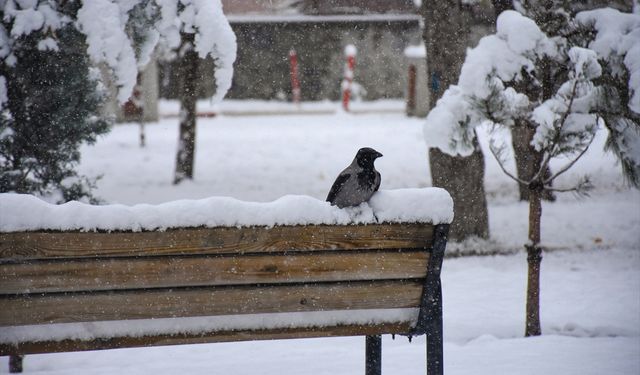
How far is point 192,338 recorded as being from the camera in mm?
2617

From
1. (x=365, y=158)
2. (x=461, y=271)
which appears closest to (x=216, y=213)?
(x=365, y=158)

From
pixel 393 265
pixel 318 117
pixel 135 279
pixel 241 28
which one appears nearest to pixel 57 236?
pixel 135 279

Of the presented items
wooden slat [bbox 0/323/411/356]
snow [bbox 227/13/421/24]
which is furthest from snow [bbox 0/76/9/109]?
snow [bbox 227/13/421/24]

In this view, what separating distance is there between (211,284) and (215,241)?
0.58ft

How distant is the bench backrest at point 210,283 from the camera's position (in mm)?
2430

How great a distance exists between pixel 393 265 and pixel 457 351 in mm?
1781

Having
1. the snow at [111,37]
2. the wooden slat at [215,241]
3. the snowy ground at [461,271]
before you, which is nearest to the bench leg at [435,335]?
the wooden slat at [215,241]

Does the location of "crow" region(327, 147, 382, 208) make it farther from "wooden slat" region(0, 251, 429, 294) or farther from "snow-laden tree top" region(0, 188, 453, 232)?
"wooden slat" region(0, 251, 429, 294)

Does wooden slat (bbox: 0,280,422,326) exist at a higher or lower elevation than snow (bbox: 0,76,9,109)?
lower

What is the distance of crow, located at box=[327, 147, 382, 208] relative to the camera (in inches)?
108

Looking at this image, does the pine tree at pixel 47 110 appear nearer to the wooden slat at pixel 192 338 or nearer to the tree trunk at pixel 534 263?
the wooden slat at pixel 192 338

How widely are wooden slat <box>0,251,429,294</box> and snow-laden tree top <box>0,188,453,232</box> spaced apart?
0.44ft

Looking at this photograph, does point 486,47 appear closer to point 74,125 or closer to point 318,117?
point 74,125

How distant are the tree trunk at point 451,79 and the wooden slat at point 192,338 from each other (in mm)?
4478
